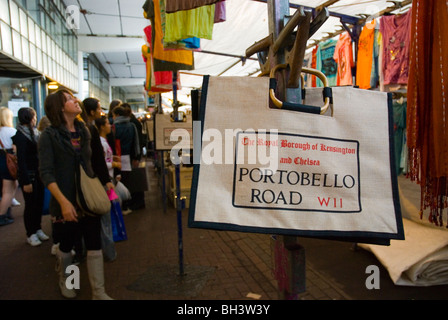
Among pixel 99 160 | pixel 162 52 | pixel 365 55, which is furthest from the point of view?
pixel 365 55

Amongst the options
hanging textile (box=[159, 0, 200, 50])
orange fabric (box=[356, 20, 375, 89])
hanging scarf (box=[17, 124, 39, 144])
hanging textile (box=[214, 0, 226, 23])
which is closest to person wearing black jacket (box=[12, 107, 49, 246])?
hanging scarf (box=[17, 124, 39, 144])

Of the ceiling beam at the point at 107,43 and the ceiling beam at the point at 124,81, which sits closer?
the ceiling beam at the point at 107,43

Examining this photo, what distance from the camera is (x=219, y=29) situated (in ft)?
18.5

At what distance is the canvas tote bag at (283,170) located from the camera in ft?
3.23

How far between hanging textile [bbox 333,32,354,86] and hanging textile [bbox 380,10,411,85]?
49cm

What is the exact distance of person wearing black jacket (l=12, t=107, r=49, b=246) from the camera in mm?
4195

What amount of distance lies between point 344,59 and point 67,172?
14.8 ft

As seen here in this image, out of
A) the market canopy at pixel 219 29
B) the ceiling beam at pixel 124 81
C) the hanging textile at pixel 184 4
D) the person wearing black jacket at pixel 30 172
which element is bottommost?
the person wearing black jacket at pixel 30 172

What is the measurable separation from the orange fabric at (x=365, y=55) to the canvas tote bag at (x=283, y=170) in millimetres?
4592

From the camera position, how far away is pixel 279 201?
3.26 ft

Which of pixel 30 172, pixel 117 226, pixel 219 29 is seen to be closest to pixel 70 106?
pixel 30 172

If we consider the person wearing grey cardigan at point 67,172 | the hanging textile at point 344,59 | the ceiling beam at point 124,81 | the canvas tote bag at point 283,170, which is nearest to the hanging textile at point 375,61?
the hanging textile at point 344,59

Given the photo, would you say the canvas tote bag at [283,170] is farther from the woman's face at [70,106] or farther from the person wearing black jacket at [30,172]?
the person wearing black jacket at [30,172]

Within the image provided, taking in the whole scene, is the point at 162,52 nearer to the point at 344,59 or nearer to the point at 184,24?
the point at 184,24
